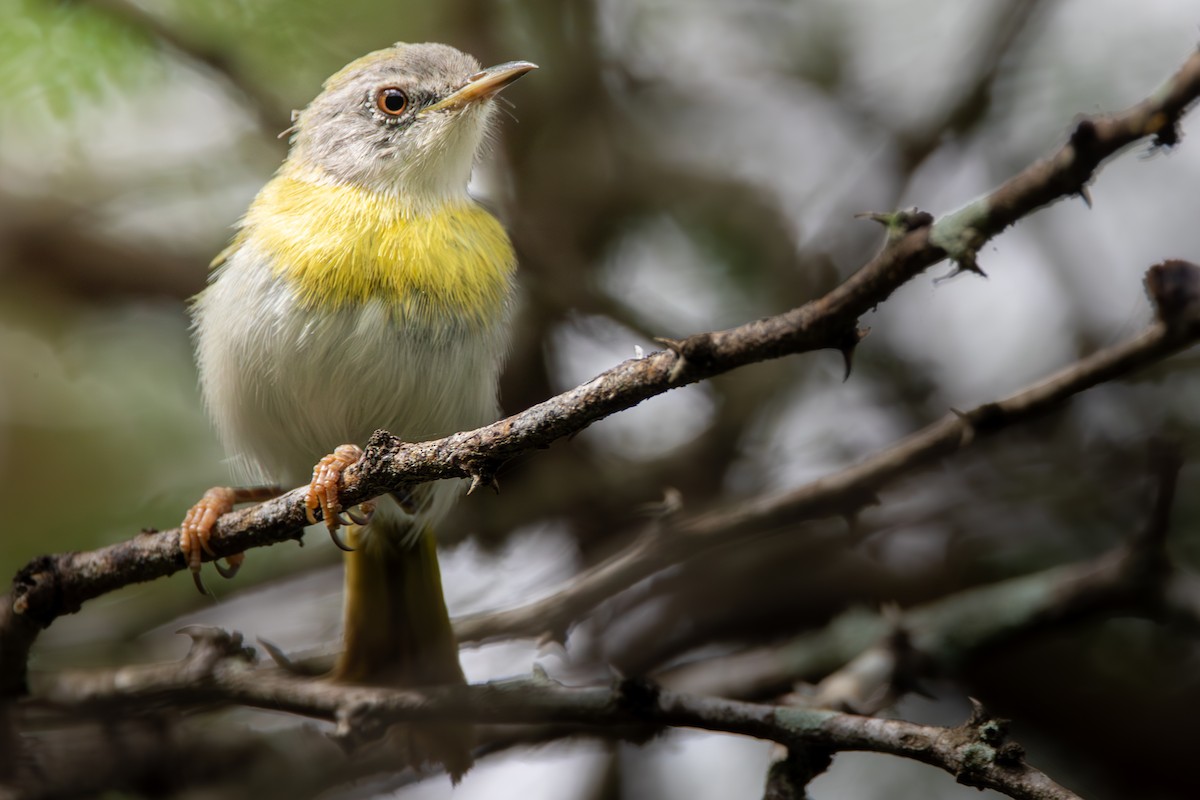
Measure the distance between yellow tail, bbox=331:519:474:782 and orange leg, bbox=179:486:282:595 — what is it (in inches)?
13.6

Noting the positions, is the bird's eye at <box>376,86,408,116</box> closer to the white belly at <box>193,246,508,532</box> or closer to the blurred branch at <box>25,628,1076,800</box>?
the white belly at <box>193,246,508,532</box>

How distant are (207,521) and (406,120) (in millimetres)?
1421

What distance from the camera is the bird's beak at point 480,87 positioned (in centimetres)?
323

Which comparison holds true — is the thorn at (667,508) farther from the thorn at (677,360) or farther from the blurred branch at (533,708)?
the thorn at (677,360)

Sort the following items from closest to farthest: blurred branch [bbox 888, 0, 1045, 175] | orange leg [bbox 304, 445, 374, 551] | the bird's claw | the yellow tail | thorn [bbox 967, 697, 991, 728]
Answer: thorn [bbox 967, 697, 991, 728] → orange leg [bbox 304, 445, 374, 551] → the bird's claw → the yellow tail → blurred branch [bbox 888, 0, 1045, 175]

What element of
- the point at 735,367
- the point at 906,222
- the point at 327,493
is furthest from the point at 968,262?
the point at 327,493

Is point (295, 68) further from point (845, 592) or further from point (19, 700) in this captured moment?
point (845, 592)

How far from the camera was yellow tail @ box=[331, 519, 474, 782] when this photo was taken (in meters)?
3.02

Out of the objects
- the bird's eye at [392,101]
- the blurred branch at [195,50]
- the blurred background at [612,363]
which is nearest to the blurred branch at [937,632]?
the blurred background at [612,363]

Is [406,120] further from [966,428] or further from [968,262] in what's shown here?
[968,262]

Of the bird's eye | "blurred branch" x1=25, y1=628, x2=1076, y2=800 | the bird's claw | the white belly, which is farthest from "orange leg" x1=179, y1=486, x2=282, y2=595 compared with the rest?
the bird's eye

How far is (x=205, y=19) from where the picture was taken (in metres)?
3.51

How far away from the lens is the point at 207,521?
270 centimetres

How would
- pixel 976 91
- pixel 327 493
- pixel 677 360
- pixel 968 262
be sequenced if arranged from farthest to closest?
pixel 976 91 < pixel 327 493 < pixel 677 360 < pixel 968 262
